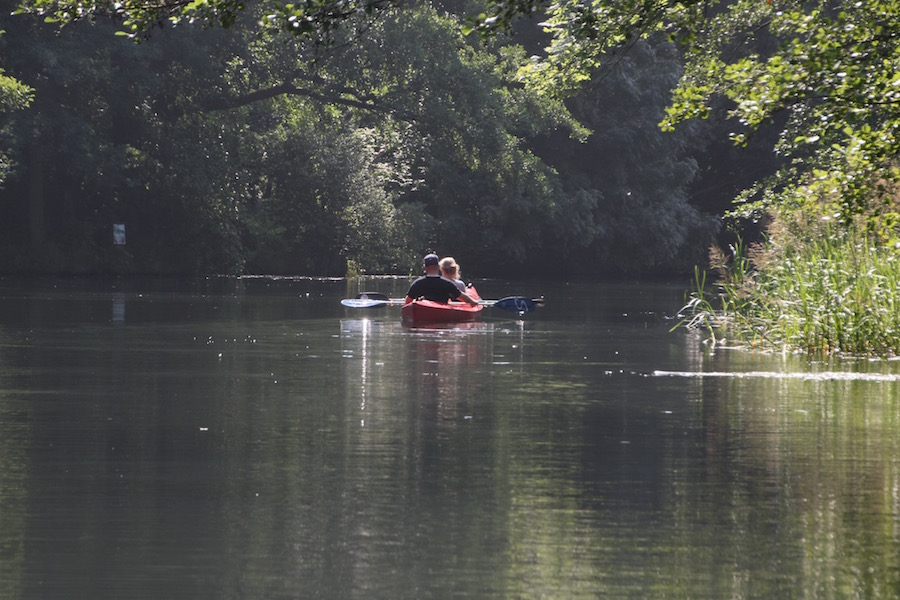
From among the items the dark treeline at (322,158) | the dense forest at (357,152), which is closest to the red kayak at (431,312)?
the dense forest at (357,152)

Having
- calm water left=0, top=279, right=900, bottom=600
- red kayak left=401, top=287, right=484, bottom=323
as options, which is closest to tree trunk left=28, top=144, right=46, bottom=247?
red kayak left=401, top=287, right=484, bottom=323

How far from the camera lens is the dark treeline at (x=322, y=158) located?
52344 millimetres

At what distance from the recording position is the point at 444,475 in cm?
991

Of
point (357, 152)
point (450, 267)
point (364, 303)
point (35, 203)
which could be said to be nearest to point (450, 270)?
point (450, 267)

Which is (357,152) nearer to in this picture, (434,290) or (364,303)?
(364,303)

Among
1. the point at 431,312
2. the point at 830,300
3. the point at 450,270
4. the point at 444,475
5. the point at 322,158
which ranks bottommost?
the point at 444,475

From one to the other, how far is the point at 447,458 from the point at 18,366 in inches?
340

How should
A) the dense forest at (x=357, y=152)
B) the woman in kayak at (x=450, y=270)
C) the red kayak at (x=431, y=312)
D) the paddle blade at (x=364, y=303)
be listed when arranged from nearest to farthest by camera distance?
the red kayak at (x=431, y=312), the woman in kayak at (x=450, y=270), the paddle blade at (x=364, y=303), the dense forest at (x=357, y=152)

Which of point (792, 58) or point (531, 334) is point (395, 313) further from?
point (792, 58)

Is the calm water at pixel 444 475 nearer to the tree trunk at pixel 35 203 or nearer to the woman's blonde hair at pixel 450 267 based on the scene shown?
the woman's blonde hair at pixel 450 267

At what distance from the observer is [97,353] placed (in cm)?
2033

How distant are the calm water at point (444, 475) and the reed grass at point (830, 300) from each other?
94 centimetres

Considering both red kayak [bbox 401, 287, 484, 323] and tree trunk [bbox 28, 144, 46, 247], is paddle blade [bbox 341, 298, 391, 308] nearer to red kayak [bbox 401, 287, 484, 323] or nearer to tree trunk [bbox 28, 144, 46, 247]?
red kayak [bbox 401, 287, 484, 323]

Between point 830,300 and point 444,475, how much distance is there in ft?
39.9
